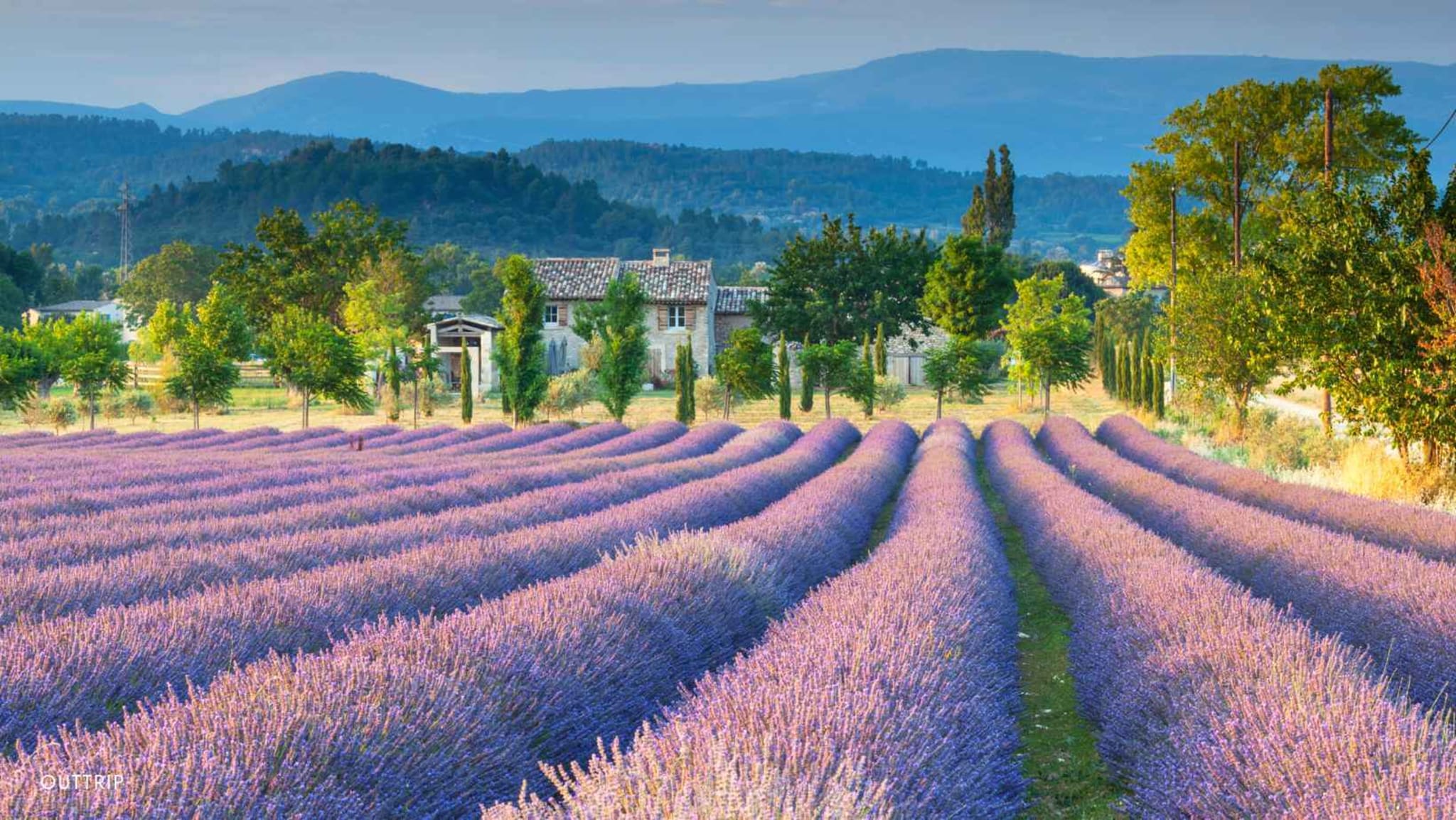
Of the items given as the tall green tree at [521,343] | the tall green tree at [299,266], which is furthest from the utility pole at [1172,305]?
the tall green tree at [299,266]

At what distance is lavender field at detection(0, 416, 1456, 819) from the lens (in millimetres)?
3262

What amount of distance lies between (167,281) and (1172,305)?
77.1m

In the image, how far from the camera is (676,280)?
54.2 meters

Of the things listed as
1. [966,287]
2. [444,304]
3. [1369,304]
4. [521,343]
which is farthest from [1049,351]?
[444,304]

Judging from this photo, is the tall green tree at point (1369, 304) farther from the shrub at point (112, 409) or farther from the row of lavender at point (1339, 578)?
the shrub at point (112, 409)

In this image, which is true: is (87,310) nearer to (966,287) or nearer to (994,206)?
(994,206)

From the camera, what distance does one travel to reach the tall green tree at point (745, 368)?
35.2 m

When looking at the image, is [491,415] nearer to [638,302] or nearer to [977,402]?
[638,302]

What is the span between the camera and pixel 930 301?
53156 mm

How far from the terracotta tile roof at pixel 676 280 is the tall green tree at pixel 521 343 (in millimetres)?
19772

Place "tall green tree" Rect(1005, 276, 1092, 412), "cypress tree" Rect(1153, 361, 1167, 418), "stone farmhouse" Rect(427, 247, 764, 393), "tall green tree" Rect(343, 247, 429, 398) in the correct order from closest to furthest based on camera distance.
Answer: "cypress tree" Rect(1153, 361, 1167, 418) → "tall green tree" Rect(1005, 276, 1092, 412) → "tall green tree" Rect(343, 247, 429, 398) → "stone farmhouse" Rect(427, 247, 764, 393)

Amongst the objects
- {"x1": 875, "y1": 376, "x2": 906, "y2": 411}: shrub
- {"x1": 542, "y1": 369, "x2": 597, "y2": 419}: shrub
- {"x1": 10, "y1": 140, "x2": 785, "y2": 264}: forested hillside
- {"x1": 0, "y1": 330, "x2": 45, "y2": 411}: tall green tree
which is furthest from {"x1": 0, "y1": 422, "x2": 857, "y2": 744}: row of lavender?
{"x1": 10, "y1": 140, "x2": 785, "y2": 264}: forested hillside

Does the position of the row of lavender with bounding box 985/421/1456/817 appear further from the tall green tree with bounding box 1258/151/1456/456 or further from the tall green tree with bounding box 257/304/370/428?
the tall green tree with bounding box 257/304/370/428

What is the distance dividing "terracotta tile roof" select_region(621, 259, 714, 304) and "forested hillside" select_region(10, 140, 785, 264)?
101172 mm
